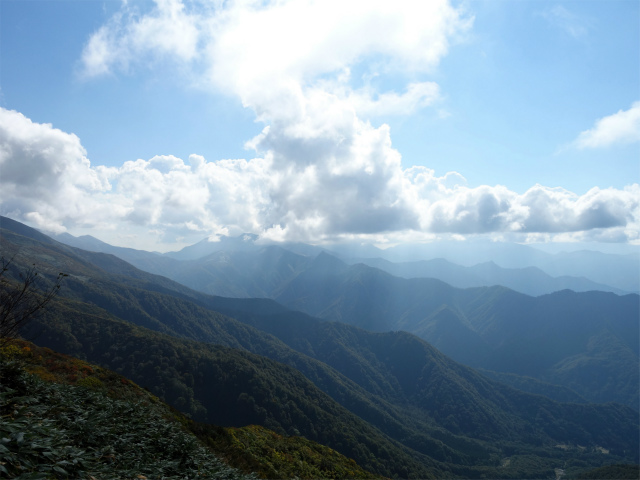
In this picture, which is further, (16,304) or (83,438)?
(16,304)

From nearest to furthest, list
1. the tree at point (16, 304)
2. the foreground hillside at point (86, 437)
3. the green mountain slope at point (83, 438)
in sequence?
the green mountain slope at point (83, 438) → the foreground hillside at point (86, 437) → the tree at point (16, 304)

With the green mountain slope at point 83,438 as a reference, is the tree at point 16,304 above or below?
above

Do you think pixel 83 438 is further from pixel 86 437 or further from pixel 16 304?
pixel 16 304

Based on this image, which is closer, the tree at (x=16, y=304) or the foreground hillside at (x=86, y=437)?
the foreground hillside at (x=86, y=437)

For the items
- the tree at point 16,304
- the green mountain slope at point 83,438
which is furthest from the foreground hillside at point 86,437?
the tree at point 16,304

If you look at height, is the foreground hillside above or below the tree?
below

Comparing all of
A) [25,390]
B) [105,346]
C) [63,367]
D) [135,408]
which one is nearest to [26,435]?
[25,390]

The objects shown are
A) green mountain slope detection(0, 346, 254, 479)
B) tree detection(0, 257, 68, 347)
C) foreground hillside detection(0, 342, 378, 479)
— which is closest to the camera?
green mountain slope detection(0, 346, 254, 479)

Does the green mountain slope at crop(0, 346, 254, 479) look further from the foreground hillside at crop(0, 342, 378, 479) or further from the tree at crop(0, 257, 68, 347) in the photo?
the tree at crop(0, 257, 68, 347)

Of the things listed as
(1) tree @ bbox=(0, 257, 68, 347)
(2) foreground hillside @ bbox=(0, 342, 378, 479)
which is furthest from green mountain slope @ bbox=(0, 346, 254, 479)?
→ (1) tree @ bbox=(0, 257, 68, 347)

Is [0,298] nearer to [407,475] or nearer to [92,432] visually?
[92,432]

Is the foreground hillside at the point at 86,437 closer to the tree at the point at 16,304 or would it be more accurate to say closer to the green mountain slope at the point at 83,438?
the green mountain slope at the point at 83,438

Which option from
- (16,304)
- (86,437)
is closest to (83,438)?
(86,437)

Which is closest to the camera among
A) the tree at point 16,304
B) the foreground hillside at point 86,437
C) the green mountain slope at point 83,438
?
the green mountain slope at point 83,438
